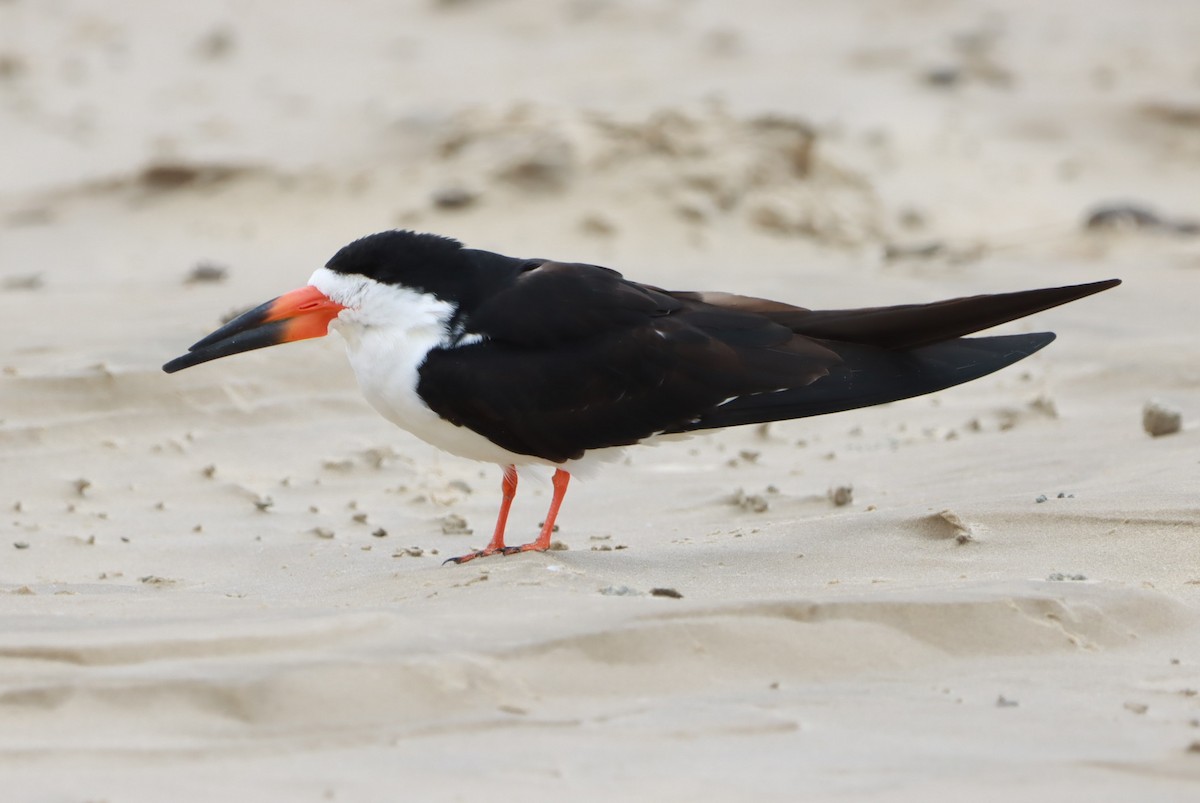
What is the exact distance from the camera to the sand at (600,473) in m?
2.87

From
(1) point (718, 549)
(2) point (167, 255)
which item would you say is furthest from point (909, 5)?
(1) point (718, 549)

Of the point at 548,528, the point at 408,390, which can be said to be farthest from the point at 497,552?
the point at 408,390

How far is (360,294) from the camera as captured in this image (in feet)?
15.2

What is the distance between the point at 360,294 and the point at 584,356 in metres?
0.67

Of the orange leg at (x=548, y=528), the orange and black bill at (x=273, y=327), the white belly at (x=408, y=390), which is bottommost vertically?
the orange leg at (x=548, y=528)

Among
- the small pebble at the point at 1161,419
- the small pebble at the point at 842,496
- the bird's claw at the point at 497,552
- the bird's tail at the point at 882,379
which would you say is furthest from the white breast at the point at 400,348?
the small pebble at the point at 1161,419

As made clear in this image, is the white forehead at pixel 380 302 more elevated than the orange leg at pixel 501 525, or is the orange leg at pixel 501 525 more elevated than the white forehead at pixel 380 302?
the white forehead at pixel 380 302

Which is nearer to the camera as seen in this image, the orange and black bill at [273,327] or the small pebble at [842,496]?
the orange and black bill at [273,327]

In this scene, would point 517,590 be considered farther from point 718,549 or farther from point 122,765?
point 122,765

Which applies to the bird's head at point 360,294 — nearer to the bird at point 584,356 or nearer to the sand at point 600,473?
the bird at point 584,356

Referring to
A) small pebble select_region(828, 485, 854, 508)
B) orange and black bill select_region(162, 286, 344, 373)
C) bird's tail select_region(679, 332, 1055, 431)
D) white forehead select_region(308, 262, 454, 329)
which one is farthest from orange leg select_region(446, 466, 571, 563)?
small pebble select_region(828, 485, 854, 508)

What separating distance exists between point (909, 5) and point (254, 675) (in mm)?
13364

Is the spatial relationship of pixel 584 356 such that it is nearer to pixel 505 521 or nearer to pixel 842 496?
pixel 505 521

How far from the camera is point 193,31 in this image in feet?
45.6
